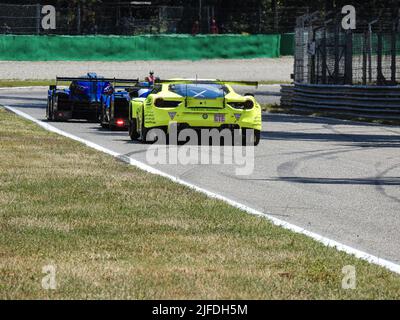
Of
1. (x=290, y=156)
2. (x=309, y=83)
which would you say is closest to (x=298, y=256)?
(x=290, y=156)

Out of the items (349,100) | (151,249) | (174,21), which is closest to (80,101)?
(349,100)

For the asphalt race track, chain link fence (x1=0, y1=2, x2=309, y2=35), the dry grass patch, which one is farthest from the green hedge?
the dry grass patch

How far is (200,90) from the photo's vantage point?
20594 millimetres

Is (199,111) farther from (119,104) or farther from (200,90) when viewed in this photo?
(119,104)

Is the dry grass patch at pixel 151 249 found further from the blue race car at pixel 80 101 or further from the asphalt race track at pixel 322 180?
the blue race car at pixel 80 101

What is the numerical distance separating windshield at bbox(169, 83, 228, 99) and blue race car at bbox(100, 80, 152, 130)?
2.76 m

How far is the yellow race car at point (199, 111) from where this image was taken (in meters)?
20.2

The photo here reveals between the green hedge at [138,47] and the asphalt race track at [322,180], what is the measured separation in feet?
126

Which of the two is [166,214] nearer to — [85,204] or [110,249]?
[85,204]

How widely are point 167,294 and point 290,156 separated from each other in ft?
38.2

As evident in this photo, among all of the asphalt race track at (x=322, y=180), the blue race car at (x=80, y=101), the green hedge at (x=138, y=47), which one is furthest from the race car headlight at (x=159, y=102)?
the green hedge at (x=138, y=47)

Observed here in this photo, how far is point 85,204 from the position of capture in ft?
36.3

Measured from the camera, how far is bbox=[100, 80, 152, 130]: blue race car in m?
24.2

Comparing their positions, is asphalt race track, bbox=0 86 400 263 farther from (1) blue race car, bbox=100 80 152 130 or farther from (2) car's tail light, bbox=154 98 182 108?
(2) car's tail light, bbox=154 98 182 108
